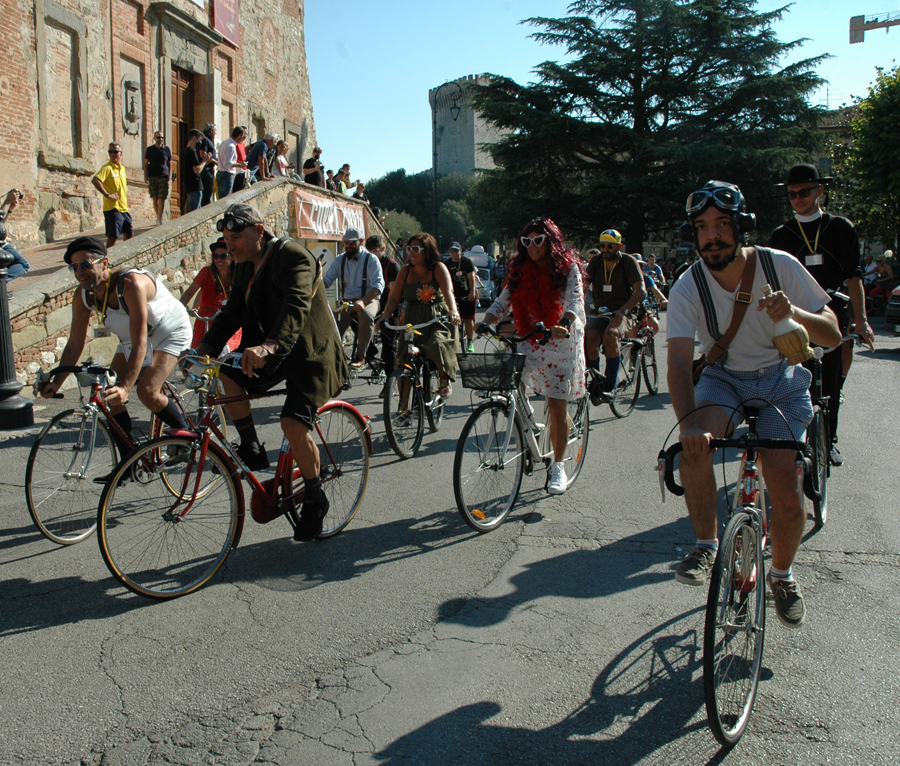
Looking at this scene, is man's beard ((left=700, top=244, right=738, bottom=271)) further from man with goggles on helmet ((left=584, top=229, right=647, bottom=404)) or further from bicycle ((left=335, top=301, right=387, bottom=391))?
bicycle ((left=335, top=301, right=387, bottom=391))

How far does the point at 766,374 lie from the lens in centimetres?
337

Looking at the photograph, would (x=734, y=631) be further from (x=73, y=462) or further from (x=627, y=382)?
(x=627, y=382)

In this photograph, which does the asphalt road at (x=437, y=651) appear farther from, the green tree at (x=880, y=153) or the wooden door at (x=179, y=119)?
the green tree at (x=880, y=153)

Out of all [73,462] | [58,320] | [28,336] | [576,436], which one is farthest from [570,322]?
[58,320]

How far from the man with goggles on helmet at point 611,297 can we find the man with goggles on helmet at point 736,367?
4854 millimetres

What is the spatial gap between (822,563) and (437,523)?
2283 mm

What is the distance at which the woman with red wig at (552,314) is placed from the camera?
214 inches

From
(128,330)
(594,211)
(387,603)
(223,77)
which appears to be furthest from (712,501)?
(594,211)

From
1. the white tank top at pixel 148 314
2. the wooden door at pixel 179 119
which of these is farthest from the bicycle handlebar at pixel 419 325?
the wooden door at pixel 179 119

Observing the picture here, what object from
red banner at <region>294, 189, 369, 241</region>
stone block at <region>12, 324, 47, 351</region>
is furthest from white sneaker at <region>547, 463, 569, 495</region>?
red banner at <region>294, 189, 369, 241</region>

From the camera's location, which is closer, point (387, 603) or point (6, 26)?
point (387, 603)

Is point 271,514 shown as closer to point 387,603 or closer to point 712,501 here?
point 387,603

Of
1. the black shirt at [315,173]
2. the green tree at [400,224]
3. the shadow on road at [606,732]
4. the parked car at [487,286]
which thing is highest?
the green tree at [400,224]

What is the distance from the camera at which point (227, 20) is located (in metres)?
23.5
